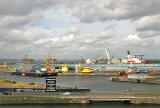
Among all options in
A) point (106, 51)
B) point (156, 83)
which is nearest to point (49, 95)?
point (156, 83)

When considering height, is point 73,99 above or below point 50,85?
below

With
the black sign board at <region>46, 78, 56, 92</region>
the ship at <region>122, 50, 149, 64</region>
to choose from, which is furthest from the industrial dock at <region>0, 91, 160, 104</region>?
the ship at <region>122, 50, 149, 64</region>

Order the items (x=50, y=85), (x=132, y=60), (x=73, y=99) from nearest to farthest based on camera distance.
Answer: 1. (x=73, y=99)
2. (x=50, y=85)
3. (x=132, y=60)

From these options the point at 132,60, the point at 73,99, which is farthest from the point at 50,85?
the point at 132,60

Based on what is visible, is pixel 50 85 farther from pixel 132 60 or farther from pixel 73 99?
pixel 132 60

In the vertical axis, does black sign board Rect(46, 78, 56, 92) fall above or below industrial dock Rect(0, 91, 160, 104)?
above

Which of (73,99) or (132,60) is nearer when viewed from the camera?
(73,99)

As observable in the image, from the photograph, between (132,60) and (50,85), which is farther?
(132,60)

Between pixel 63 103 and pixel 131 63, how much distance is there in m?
60.9

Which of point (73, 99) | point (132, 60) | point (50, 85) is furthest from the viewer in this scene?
point (132, 60)

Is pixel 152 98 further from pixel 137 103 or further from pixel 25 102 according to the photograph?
pixel 25 102

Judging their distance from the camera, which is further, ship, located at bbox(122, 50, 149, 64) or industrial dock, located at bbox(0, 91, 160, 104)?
ship, located at bbox(122, 50, 149, 64)

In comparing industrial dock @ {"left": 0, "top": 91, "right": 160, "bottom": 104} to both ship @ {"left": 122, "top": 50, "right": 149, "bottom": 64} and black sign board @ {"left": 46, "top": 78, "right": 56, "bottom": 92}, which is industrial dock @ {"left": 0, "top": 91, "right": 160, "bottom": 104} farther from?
ship @ {"left": 122, "top": 50, "right": 149, "bottom": 64}

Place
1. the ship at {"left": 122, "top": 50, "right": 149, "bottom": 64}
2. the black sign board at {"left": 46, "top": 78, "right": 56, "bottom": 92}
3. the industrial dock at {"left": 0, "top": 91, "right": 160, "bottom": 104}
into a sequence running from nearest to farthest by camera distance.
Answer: the industrial dock at {"left": 0, "top": 91, "right": 160, "bottom": 104} < the black sign board at {"left": 46, "top": 78, "right": 56, "bottom": 92} < the ship at {"left": 122, "top": 50, "right": 149, "bottom": 64}
